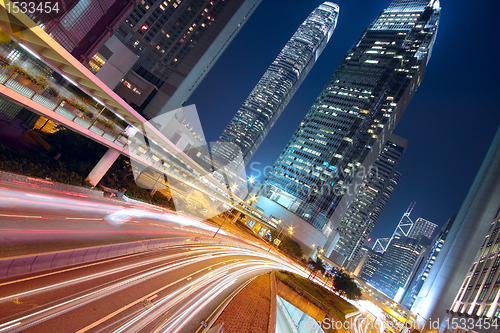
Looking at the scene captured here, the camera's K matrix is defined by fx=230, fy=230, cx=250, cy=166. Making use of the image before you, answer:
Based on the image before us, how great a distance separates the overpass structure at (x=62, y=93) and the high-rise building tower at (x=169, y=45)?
58450 millimetres

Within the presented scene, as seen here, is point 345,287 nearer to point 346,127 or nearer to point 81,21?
point 81,21

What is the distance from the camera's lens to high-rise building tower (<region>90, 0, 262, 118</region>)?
8356cm

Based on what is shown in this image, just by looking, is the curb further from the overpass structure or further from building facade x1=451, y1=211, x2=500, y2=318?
building facade x1=451, y1=211, x2=500, y2=318

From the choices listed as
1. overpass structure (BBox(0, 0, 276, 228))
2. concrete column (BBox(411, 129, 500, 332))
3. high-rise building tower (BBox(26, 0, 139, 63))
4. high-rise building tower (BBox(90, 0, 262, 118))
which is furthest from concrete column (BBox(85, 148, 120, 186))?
high-rise building tower (BBox(90, 0, 262, 118))

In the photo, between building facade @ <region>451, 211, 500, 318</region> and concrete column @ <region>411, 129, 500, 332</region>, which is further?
concrete column @ <region>411, 129, 500, 332</region>

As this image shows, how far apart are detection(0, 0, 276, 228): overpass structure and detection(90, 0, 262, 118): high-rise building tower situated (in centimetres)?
5845

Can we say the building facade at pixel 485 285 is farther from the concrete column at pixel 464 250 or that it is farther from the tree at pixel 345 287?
the tree at pixel 345 287

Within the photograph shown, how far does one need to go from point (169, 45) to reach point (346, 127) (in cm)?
8782

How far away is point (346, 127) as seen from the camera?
104 meters

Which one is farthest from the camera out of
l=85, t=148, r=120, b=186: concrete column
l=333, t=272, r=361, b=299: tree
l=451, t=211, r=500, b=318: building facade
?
l=333, t=272, r=361, b=299: tree

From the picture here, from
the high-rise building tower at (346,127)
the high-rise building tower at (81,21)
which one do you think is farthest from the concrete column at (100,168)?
the high-rise building tower at (346,127)

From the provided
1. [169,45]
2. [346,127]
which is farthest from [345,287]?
[169,45]

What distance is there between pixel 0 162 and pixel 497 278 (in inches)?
1916

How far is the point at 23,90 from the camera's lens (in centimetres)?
1284
